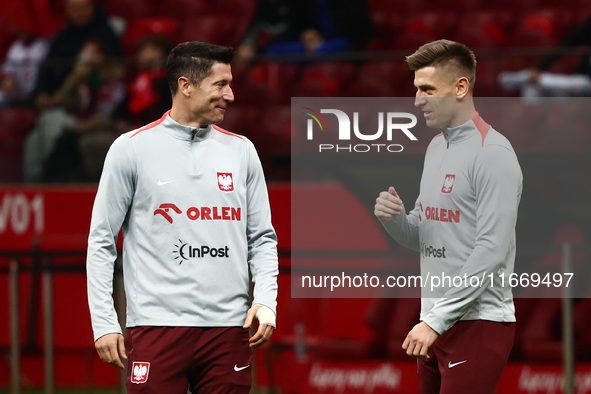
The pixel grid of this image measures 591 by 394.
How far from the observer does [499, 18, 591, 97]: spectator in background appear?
5.59 metres

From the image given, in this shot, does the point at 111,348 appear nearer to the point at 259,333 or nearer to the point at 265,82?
the point at 259,333

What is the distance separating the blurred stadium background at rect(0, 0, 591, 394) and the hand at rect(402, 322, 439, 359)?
3.81ft

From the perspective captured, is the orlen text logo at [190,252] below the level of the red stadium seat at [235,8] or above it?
below

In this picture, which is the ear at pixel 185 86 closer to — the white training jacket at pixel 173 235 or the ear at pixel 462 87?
the white training jacket at pixel 173 235

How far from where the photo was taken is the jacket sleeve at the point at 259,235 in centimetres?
313

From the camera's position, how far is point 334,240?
516cm

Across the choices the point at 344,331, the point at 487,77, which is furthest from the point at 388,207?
the point at 487,77

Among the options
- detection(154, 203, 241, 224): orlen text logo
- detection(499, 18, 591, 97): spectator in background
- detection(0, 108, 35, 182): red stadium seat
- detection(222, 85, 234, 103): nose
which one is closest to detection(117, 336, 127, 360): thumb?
detection(154, 203, 241, 224): orlen text logo

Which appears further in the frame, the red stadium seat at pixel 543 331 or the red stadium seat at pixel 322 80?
the red stadium seat at pixel 322 80

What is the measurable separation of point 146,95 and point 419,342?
3.86m

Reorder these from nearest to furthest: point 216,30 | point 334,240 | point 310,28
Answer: point 334,240
point 310,28
point 216,30

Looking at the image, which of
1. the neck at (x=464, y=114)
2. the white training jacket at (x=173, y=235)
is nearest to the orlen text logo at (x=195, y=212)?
the white training jacket at (x=173, y=235)

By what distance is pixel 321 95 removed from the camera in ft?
19.8

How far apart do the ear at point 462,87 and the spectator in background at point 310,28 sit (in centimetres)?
349
